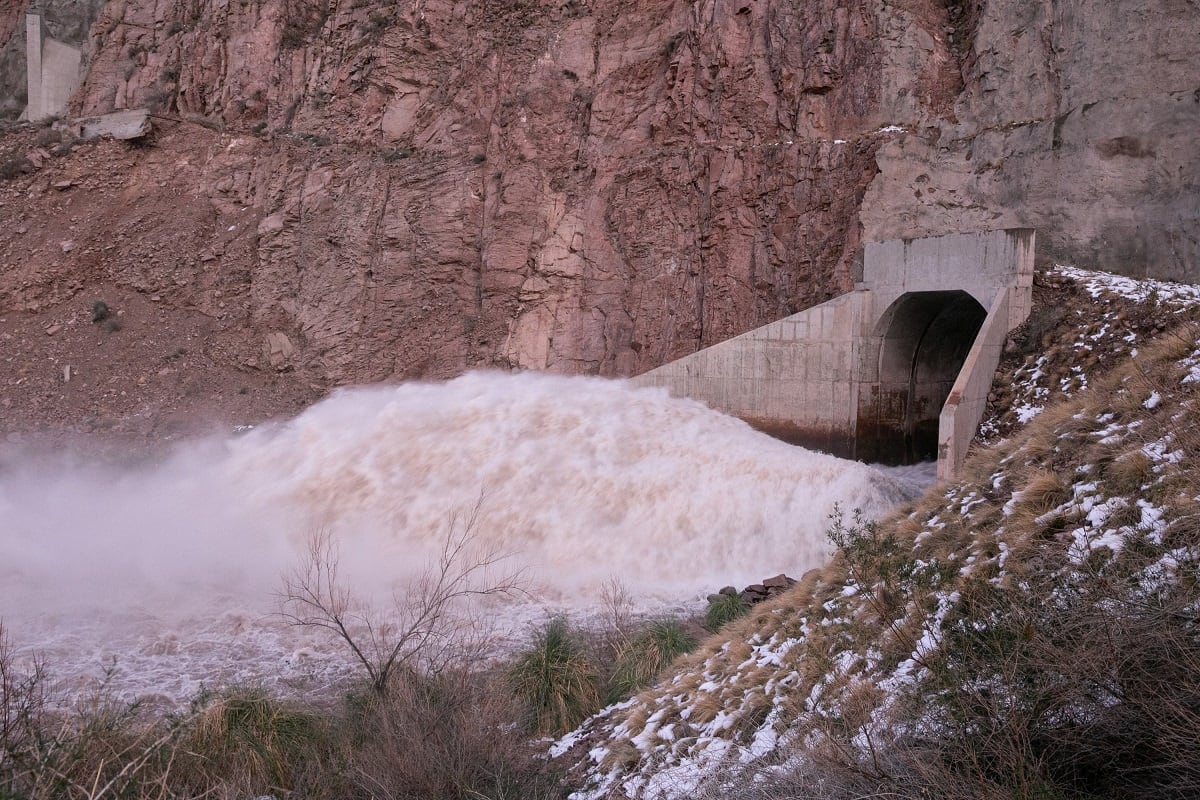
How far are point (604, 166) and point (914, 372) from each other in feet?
31.6

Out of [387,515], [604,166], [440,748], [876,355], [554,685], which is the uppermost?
[604,166]

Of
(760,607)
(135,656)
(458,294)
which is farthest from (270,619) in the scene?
(458,294)

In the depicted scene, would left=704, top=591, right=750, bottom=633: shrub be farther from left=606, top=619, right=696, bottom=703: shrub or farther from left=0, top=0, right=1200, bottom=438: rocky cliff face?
left=0, top=0, right=1200, bottom=438: rocky cliff face

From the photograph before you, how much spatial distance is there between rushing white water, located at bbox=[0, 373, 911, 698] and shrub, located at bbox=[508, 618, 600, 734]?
2.82m

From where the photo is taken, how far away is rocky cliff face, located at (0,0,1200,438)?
61.0 feet

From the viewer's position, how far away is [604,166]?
21859 millimetres

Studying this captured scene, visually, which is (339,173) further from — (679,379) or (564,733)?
(564,733)

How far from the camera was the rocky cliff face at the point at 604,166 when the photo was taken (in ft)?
61.0

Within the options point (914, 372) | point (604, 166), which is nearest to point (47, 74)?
point (604, 166)

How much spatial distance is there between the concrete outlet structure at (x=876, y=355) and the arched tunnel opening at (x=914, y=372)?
0.08 ft

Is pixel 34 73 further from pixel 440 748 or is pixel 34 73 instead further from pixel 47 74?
pixel 440 748

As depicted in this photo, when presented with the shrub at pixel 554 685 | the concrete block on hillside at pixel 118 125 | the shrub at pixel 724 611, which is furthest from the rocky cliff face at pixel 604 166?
the shrub at pixel 554 685

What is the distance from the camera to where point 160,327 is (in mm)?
22172

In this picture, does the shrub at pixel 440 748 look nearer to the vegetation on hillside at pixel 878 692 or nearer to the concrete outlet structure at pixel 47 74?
the vegetation on hillside at pixel 878 692
